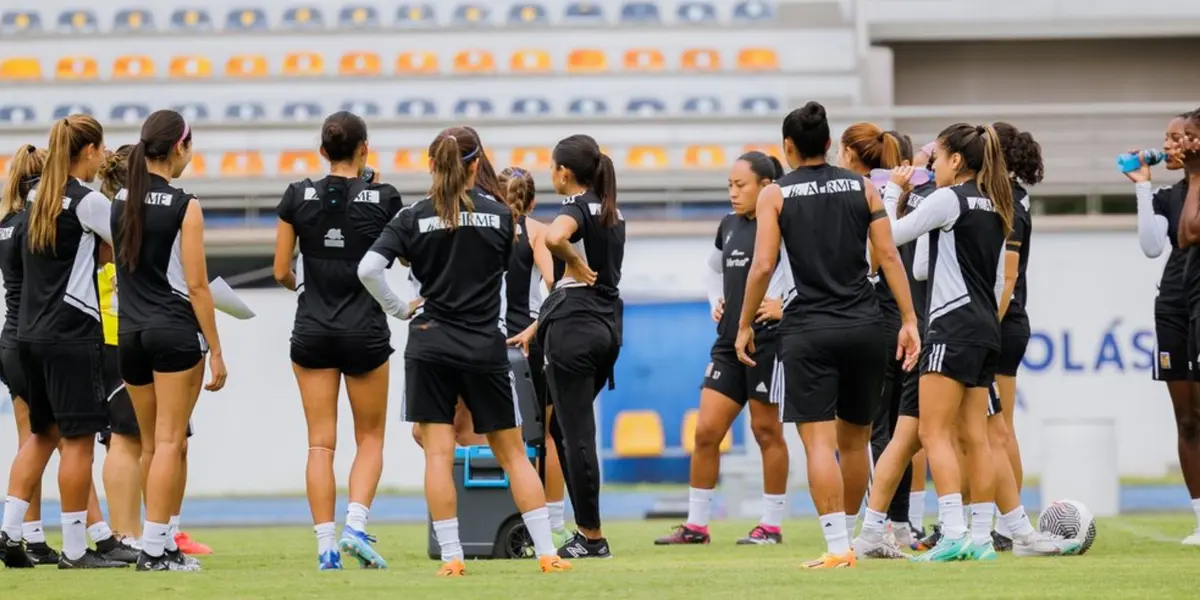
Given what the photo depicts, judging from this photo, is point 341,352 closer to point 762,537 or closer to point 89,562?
point 89,562

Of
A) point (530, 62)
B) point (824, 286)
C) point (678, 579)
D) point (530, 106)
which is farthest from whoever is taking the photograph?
point (530, 62)

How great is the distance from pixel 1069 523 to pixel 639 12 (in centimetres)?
1625

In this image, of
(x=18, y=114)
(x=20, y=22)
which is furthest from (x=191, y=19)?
(x=18, y=114)

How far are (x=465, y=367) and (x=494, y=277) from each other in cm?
37

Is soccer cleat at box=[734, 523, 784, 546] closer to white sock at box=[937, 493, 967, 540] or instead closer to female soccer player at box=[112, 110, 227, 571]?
white sock at box=[937, 493, 967, 540]

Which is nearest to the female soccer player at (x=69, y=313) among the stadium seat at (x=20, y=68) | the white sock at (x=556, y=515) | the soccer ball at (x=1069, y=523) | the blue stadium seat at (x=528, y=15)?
the white sock at (x=556, y=515)

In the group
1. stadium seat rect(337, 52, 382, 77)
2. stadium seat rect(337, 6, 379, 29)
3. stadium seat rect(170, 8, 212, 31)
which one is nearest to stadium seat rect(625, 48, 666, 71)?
stadium seat rect(337, 52, 382, 77)

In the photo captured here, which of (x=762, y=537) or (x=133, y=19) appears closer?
(x=762, y=537)

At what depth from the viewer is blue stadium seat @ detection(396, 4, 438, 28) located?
23.5 metres

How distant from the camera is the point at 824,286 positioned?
6863 mm

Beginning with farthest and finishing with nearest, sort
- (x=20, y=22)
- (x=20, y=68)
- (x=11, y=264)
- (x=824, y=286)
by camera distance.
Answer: (x=20, y=22), (x=20, y=68), (x=11, y=264), (x=824, y=286)

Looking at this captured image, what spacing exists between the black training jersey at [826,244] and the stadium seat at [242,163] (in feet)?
42.7

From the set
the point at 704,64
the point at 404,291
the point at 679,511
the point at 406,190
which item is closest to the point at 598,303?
the point at 679,511

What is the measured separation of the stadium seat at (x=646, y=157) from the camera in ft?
65.2
